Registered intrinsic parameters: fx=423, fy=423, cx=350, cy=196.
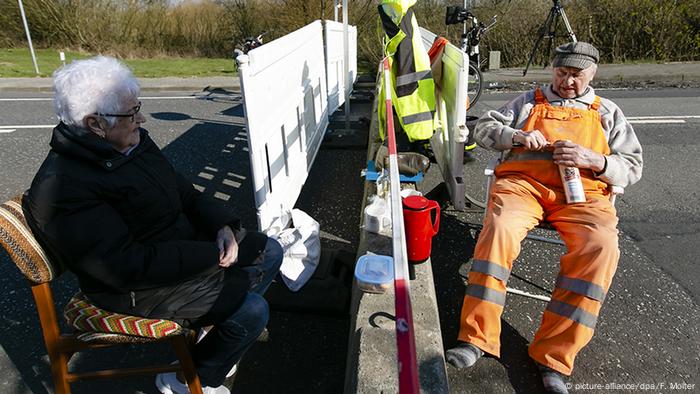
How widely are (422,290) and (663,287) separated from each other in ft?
6.27

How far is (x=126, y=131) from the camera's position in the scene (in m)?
1.75

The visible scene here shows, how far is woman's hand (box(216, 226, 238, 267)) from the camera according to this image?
204 centimetres

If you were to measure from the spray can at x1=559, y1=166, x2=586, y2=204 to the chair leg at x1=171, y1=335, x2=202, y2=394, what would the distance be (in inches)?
88.1

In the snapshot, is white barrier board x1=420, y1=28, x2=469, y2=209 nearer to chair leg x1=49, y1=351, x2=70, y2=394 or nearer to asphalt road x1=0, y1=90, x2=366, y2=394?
asphalt road x1=0, y1=90, x2=366, y2=394

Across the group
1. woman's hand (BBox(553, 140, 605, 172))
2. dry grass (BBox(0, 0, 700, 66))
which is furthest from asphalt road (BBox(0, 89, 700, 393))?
dry grass (BBox(0, 0, 700, 66))

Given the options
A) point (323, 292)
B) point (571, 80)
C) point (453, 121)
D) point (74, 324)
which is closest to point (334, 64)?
point (453, 121)

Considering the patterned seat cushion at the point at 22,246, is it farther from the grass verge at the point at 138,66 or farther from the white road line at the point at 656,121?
the grass verge at the point at 138,66

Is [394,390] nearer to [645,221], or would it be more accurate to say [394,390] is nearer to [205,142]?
[645,221]

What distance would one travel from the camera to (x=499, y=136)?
9.11 feet

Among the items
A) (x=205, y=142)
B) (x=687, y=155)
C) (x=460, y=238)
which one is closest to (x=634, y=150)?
(x=460, y=238)

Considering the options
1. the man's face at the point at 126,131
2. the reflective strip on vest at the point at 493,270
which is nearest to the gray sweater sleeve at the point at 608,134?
the reflective strip on vest at the point at 493,270

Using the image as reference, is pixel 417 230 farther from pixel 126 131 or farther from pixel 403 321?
pixel 126 131

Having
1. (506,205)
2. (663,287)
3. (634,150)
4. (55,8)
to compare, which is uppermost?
(55,8)

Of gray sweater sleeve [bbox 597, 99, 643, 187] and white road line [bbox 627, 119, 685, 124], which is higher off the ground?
gray sweater sleeve [bbox 597, 99, 643, 187]
